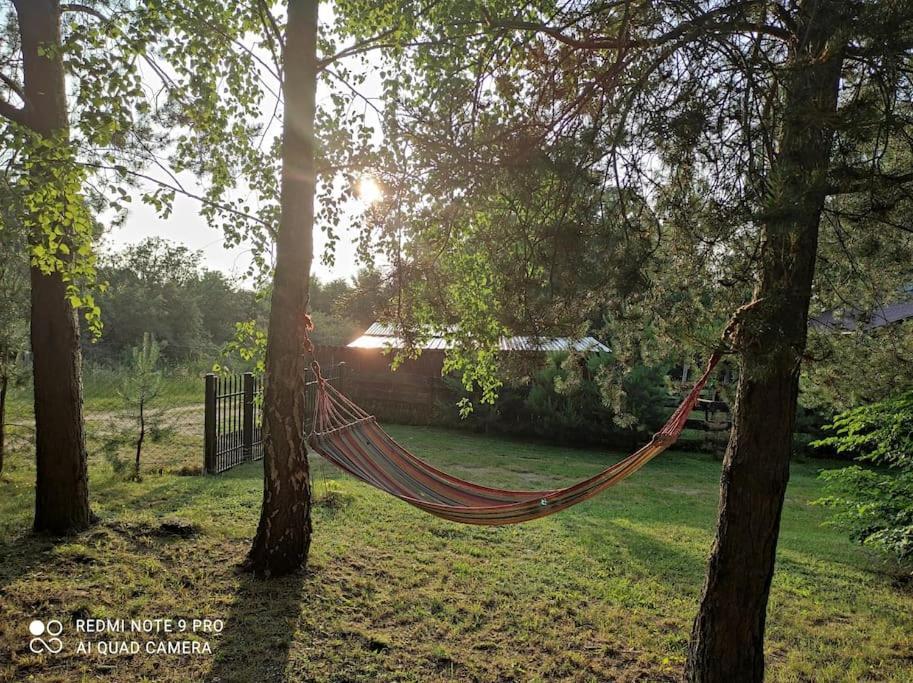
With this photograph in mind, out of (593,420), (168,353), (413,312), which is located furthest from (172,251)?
(413,312)

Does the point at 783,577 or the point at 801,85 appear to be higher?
the point at 801,85

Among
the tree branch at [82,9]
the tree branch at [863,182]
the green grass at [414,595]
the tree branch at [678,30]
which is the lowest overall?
the green grass at [414,595]

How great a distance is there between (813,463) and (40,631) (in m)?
9.31

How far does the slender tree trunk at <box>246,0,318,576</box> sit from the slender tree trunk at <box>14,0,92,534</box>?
4.12 ft

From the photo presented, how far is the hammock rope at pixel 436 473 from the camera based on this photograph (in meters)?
2.60

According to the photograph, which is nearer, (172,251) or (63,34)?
(63,34)

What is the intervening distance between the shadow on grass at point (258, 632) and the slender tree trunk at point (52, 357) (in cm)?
131

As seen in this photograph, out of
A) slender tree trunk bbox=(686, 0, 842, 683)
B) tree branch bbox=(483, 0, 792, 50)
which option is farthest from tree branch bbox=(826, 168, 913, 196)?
tree branch bbox=(483, 0, 792, 50)

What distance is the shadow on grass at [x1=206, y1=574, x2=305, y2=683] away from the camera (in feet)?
6.64

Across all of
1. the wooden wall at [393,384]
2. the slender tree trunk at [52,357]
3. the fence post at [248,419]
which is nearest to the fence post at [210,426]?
the fence post at [248,419]

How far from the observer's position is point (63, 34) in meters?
3.12

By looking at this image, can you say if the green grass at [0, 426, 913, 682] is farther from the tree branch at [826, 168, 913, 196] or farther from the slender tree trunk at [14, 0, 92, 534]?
the tree branch at [826, 168, 913, 196]

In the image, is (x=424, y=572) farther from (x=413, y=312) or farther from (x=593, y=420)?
(x=593, y=420)

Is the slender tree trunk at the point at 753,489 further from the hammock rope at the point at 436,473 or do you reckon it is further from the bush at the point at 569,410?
the bush at the point at 569,410
